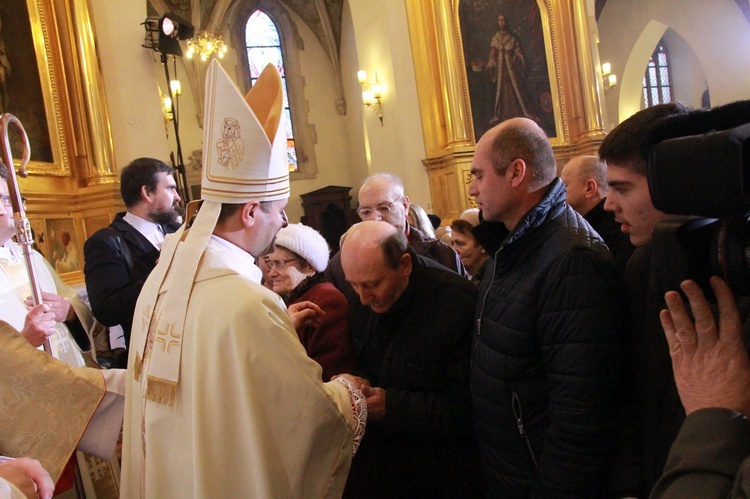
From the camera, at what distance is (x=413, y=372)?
2.04m

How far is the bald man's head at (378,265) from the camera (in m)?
2.12

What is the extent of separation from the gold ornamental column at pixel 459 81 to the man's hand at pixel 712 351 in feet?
28.4

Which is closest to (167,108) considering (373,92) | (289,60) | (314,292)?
(289,60)

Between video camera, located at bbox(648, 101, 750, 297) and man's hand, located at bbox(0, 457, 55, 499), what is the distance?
1.49 m

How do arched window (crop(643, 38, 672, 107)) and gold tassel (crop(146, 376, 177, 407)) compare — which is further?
arched window (crop(643, 38, 672, 107))

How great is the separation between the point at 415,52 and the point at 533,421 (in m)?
8.97

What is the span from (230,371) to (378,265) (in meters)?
0.70

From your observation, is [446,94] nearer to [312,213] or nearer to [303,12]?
[312,213]

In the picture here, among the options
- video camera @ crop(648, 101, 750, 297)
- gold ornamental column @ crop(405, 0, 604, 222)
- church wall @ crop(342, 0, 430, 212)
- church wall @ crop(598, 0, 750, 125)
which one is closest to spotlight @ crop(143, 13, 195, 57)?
church wall @ crop(342, 0, 430, 212)

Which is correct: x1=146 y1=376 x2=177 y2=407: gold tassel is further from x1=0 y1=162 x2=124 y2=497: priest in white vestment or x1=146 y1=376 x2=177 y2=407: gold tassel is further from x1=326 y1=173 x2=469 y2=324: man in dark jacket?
x1=326 y1=173 x2=469 y2=324: man in dark jacket

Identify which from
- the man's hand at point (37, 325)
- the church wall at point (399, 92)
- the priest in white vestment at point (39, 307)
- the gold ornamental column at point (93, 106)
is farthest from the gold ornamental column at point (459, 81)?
the man's hand at point (37, 325)

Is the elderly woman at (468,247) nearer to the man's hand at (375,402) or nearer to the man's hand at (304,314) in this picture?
the man's hand at (304,314)

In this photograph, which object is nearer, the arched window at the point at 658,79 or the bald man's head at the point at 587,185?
the bald man's head at the point at 587,185

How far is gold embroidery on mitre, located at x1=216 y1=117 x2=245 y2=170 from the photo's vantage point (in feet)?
5.87
